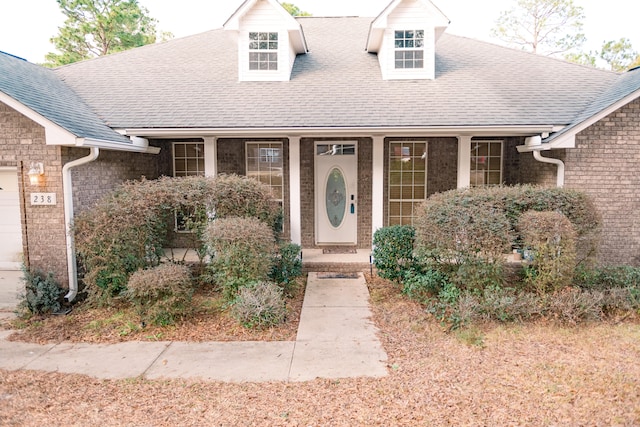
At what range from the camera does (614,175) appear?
26.7 feet

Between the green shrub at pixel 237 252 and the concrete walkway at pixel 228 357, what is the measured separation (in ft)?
3.42

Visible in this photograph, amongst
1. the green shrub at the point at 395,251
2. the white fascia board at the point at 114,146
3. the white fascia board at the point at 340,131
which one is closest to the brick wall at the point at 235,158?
the white fascia board at the point at 340,131

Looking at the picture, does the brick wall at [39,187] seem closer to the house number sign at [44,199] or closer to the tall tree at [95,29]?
the house number sign at [44,199]

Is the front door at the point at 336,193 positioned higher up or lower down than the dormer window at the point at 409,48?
lower down

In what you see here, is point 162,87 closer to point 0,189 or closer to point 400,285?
point 0,189

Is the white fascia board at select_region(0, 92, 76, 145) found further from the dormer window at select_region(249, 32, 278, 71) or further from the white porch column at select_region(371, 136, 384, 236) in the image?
the white porch column at select_region(371, 136, 384, 236)

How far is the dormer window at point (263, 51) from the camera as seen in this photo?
33.5 feet

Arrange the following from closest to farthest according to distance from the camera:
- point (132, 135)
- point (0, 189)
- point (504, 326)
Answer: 1. point (504, 326)
2. point (0, 189)
3. point (132, 135)

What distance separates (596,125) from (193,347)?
785 centimetres

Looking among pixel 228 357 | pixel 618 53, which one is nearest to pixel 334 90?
pixel 228 357

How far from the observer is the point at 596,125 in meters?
8.11

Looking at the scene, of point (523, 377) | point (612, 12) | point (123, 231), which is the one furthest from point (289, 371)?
point (612, 12)

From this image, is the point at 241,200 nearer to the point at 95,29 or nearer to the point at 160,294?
the point at 160,294

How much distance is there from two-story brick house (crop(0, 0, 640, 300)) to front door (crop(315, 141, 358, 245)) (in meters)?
0.03
